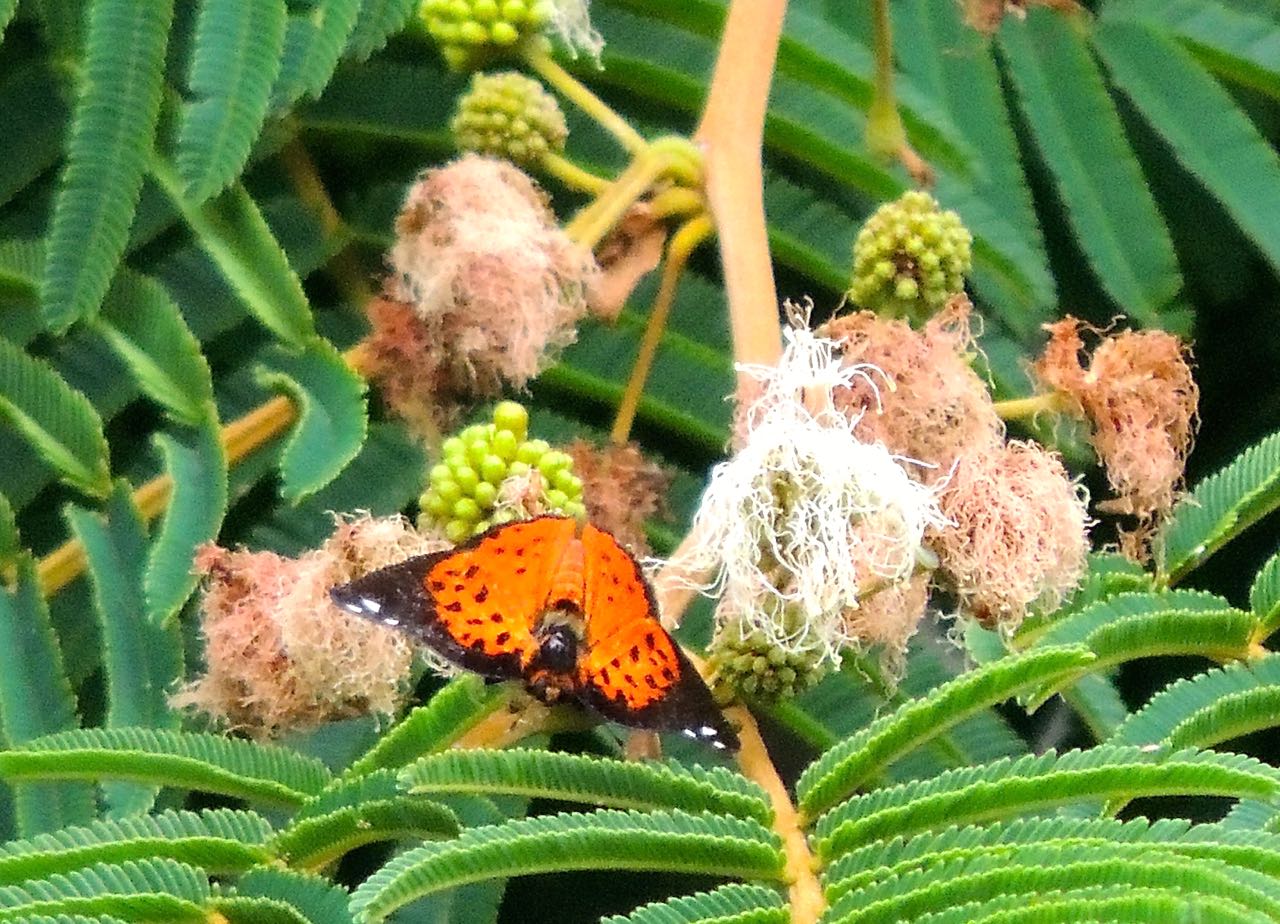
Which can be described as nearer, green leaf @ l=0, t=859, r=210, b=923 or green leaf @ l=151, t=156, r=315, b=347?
green leaf @ l=0, t=859, r=210, b=923

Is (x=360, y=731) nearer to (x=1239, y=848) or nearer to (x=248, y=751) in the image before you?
(x=248, y=751)

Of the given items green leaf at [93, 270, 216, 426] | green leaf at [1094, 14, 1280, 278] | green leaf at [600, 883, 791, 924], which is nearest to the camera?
green leaf at [600, 883, 791, 924]

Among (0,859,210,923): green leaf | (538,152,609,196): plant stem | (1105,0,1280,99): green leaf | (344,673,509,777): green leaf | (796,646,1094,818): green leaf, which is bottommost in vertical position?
(0,859,210,923): green leaf

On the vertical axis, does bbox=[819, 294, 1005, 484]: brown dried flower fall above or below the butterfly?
above

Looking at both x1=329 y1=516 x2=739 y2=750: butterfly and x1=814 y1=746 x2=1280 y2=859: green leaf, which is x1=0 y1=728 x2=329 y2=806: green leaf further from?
x1=814 y1=746 x2=1280 y2=859: green leaf

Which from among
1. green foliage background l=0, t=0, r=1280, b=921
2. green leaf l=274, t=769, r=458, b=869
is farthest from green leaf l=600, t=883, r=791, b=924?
green leaf l=274, t=769, r=458, b=869

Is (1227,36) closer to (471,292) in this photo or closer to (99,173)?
(471,292)

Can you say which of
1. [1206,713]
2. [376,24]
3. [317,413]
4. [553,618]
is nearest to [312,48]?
[376,24]
